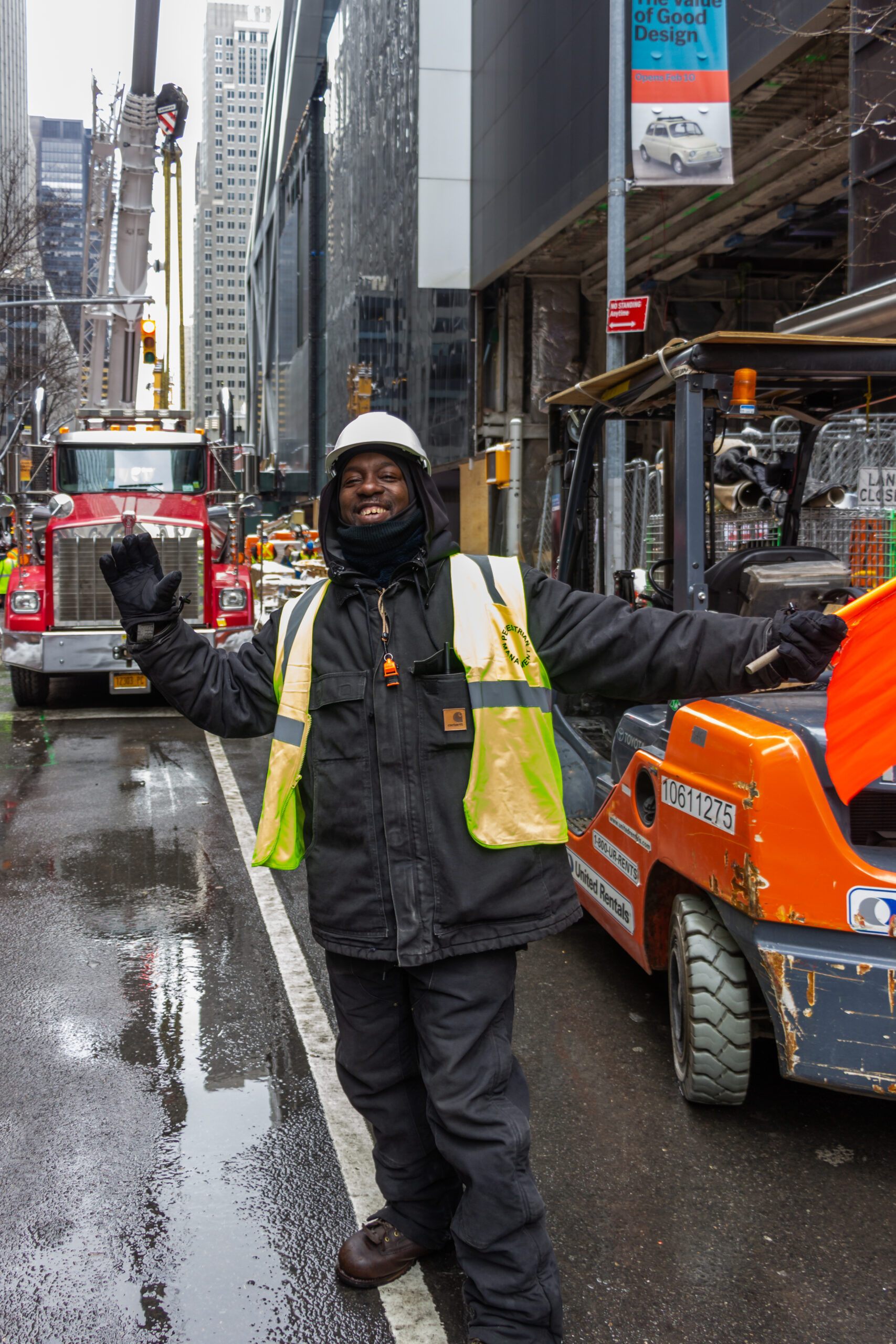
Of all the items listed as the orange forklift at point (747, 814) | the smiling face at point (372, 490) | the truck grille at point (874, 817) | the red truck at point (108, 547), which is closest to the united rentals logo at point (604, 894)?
the orange forklift at point (747, 814)

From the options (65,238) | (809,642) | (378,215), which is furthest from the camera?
(65,238)

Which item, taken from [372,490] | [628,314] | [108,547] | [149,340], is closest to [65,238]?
[149,340]

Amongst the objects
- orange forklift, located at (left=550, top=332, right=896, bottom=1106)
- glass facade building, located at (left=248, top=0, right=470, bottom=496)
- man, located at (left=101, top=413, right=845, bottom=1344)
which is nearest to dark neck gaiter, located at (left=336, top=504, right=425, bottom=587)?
man, located at (left=101, top=413, right=845, bottom=1344)

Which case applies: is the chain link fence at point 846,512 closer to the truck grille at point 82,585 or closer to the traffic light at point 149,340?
the truck grille at point 82,585

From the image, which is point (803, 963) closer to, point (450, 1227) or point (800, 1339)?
point (800, 1339)

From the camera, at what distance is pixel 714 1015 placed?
3.74 meters

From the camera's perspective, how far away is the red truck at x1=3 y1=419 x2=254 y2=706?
1291cm

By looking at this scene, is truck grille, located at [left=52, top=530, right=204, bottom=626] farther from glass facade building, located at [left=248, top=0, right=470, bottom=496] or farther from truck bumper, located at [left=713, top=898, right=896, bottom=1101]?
truck bumper, located at [left=713, top=898, right=896, bottom=1101]

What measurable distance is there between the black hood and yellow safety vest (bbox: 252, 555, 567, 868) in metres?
0.07

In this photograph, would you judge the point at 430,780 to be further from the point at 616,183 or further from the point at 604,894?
the point at 616,183

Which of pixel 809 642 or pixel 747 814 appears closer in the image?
pixel 809 642

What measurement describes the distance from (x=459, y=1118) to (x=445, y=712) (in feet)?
2.90

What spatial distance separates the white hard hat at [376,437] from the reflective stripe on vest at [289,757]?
0.38 meters

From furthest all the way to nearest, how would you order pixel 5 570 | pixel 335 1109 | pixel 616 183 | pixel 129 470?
pixel 5 570
pixel 129 470
pixel 616 183
pixel 335 1109
